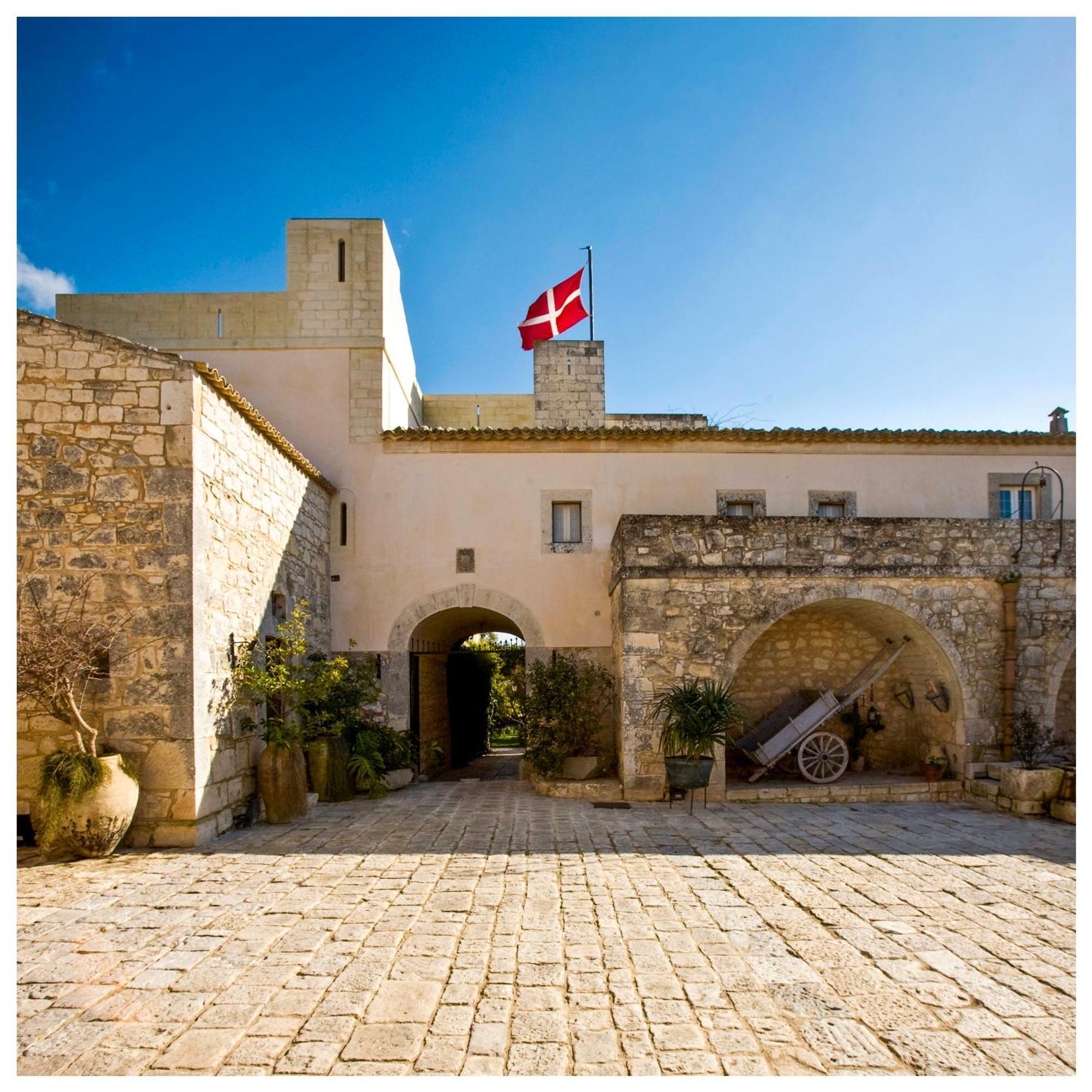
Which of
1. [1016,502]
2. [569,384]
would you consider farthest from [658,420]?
[1016,502]

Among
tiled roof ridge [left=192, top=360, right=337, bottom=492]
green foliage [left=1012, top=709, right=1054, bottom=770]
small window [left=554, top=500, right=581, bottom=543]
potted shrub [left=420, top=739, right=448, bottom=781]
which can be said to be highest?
tiled roof ridge [left=192, top=360, right=337, bottom=492]

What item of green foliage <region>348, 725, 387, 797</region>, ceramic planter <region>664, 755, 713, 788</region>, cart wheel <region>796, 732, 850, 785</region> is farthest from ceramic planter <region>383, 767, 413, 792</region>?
→ cart wheel <region>796, 732, 850, 785</region>

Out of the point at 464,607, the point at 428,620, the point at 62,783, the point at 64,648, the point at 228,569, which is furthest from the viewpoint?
the point at 428,620

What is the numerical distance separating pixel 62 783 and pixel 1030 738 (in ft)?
34.5

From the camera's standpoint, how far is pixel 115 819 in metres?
5.95

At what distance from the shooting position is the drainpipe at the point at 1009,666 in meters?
9.27

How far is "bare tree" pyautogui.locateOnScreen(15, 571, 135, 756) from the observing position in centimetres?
582

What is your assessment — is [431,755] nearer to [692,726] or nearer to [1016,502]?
[692,726]

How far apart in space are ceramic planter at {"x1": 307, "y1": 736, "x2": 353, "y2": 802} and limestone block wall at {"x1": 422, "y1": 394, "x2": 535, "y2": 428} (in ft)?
28.4

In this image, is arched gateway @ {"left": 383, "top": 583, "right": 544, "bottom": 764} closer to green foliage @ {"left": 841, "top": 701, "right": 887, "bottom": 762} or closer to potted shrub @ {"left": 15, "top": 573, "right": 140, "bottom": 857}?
green foliage @ {"left": 841, "top": 701, "right": 887, "bottom": 762}

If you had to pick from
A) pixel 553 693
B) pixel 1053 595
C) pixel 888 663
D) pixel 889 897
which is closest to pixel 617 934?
pixel 889 897

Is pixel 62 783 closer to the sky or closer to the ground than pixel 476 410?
closer to the ground

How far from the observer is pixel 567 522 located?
37.6ft
